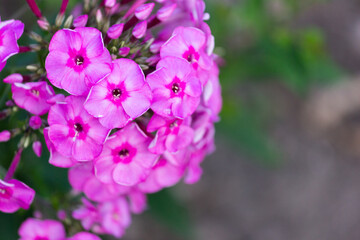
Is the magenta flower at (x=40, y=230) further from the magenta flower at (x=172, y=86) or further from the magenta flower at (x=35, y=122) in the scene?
the magenta flower at (x=172, y=86)

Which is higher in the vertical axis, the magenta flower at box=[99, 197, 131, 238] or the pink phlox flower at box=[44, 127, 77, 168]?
the pink phlox flower at box=[44, 127, 77, 168]

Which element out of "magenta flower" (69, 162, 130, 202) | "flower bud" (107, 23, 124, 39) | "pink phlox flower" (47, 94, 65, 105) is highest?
"flower bud" (107, 23, 124, 39)

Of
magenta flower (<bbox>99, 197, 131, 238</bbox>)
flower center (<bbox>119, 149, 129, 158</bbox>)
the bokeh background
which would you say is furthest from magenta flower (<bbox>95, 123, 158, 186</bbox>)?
the bokeh background

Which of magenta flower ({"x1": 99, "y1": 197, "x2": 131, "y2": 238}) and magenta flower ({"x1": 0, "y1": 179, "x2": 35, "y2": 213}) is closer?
magenta flower ({"x1": 0, "y1": 179, "x2": 35, "y2": 213})

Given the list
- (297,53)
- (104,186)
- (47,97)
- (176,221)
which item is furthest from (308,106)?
(47,97)

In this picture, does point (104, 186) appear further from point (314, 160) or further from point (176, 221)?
point (314, 160)

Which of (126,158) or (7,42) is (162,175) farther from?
(7,42)

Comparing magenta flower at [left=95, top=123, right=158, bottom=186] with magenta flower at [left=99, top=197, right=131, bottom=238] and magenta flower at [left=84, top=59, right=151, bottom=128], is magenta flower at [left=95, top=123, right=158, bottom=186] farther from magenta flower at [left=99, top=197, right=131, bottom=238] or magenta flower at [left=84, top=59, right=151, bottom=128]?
magenta flower at [left=99, top=197, right=131, bottom=238]
